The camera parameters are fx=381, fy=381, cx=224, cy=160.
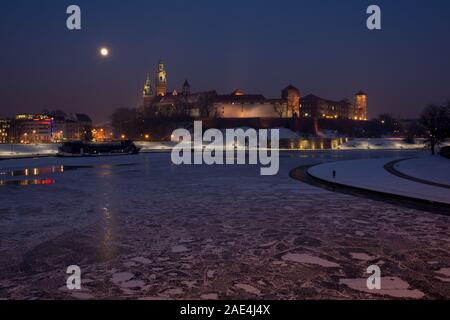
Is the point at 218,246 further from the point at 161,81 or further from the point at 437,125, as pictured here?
the point at 161,81

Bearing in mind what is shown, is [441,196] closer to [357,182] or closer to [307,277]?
[357,182]

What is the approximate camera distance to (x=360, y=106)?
15438 cm

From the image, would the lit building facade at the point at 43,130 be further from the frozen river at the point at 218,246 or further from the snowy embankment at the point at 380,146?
the frozen river at the point at 218,246

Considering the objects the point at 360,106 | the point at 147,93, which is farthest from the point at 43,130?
the point at 360,106

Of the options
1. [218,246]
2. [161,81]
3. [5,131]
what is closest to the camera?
[218,246]

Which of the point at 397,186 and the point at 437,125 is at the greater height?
the point at 437,125

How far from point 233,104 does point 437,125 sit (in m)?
86.7

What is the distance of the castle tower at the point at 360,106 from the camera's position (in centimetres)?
15325

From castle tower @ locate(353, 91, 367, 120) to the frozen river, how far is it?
498 feet

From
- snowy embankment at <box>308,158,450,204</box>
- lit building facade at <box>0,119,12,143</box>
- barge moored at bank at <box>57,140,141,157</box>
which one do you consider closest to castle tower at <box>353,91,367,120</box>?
barge moored at bank at <box>57,140,141,157</box>

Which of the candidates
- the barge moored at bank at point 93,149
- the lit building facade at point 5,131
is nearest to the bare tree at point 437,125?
the barge moored at bank at point 93,149

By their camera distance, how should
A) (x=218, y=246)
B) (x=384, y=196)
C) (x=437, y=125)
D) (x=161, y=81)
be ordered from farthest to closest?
(x=161, y=81), (x=437, y=125), (x=384, y=196), (x=218, y=246)

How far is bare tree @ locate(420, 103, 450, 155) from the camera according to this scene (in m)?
35.5

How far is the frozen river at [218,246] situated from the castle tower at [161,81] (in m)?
137
